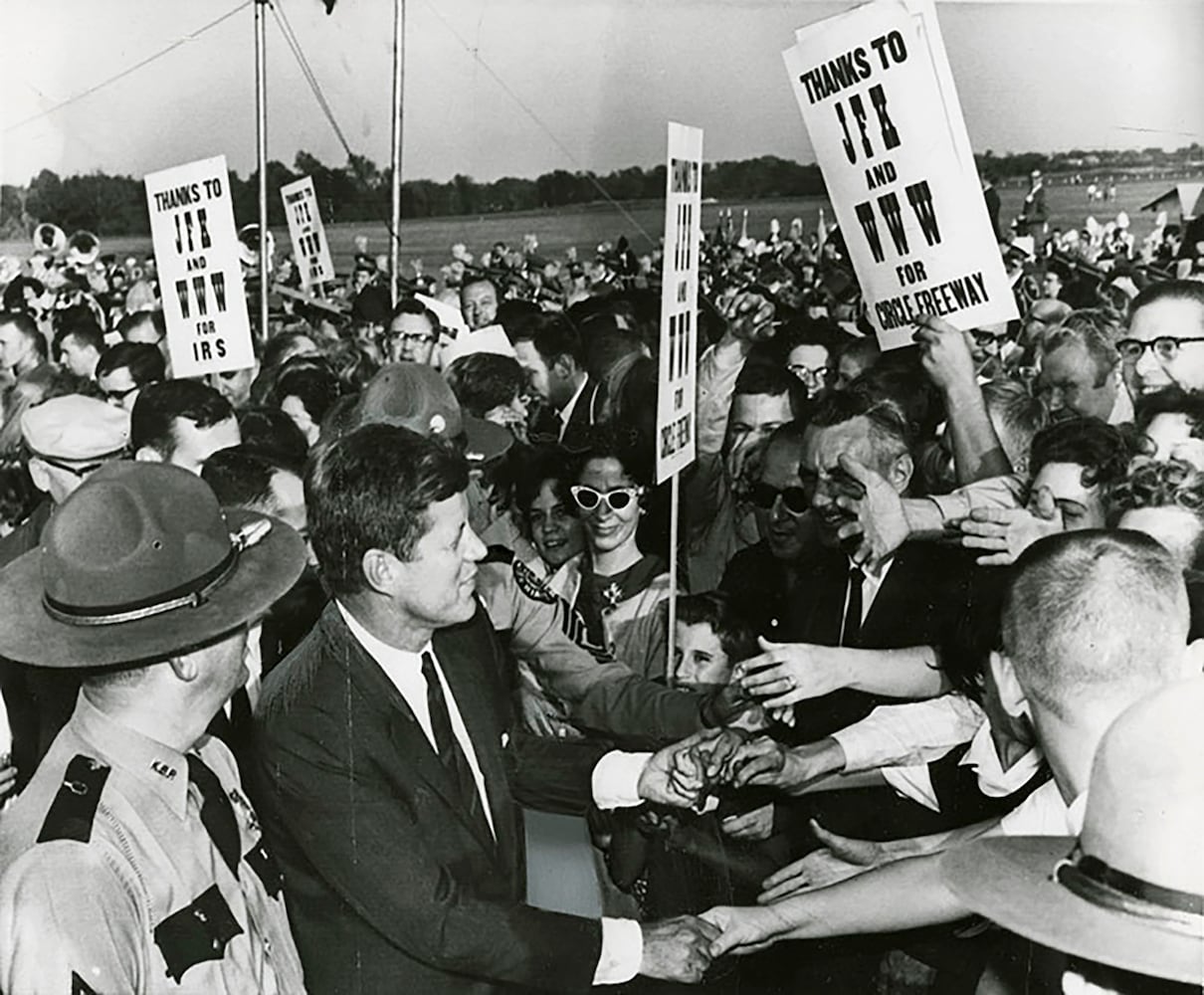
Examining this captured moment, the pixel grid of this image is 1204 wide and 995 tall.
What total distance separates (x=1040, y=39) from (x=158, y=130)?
1687 mm

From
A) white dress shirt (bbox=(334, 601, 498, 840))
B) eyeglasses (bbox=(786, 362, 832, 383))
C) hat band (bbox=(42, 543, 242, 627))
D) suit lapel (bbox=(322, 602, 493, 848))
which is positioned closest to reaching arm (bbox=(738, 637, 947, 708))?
white dress shirt (bbox=(334, 601, 498, 840))

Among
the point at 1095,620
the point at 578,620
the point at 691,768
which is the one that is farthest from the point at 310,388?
the point at 1095,620

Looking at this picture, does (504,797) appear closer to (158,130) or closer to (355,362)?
(355,362)

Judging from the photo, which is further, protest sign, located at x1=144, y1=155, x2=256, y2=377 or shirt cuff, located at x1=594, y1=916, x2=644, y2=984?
protest sign, located at x1=144, y1=155, x2=256, y2=377

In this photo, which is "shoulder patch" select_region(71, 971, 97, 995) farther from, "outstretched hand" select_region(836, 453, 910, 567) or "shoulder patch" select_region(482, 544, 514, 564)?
"outstretched hand" select_region(836, 453, 910, 567)

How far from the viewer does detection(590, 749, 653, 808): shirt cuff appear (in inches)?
117

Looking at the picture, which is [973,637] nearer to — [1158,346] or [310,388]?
[1158,346]

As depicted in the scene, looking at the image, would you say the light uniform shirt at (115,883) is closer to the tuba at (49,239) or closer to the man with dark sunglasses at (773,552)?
the tuba at (49,239)

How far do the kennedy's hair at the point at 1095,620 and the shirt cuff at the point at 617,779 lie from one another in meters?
0.76

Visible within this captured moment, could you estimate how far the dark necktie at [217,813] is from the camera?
2334mm

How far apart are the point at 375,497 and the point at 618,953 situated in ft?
2.92

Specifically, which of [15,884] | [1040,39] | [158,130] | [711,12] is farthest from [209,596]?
[1040,39]

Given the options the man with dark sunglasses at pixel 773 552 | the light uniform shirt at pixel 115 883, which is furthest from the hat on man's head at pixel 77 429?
the man with dark sunglasses at pixel 773 552

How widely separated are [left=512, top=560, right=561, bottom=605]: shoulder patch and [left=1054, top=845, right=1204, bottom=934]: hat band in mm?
1523
